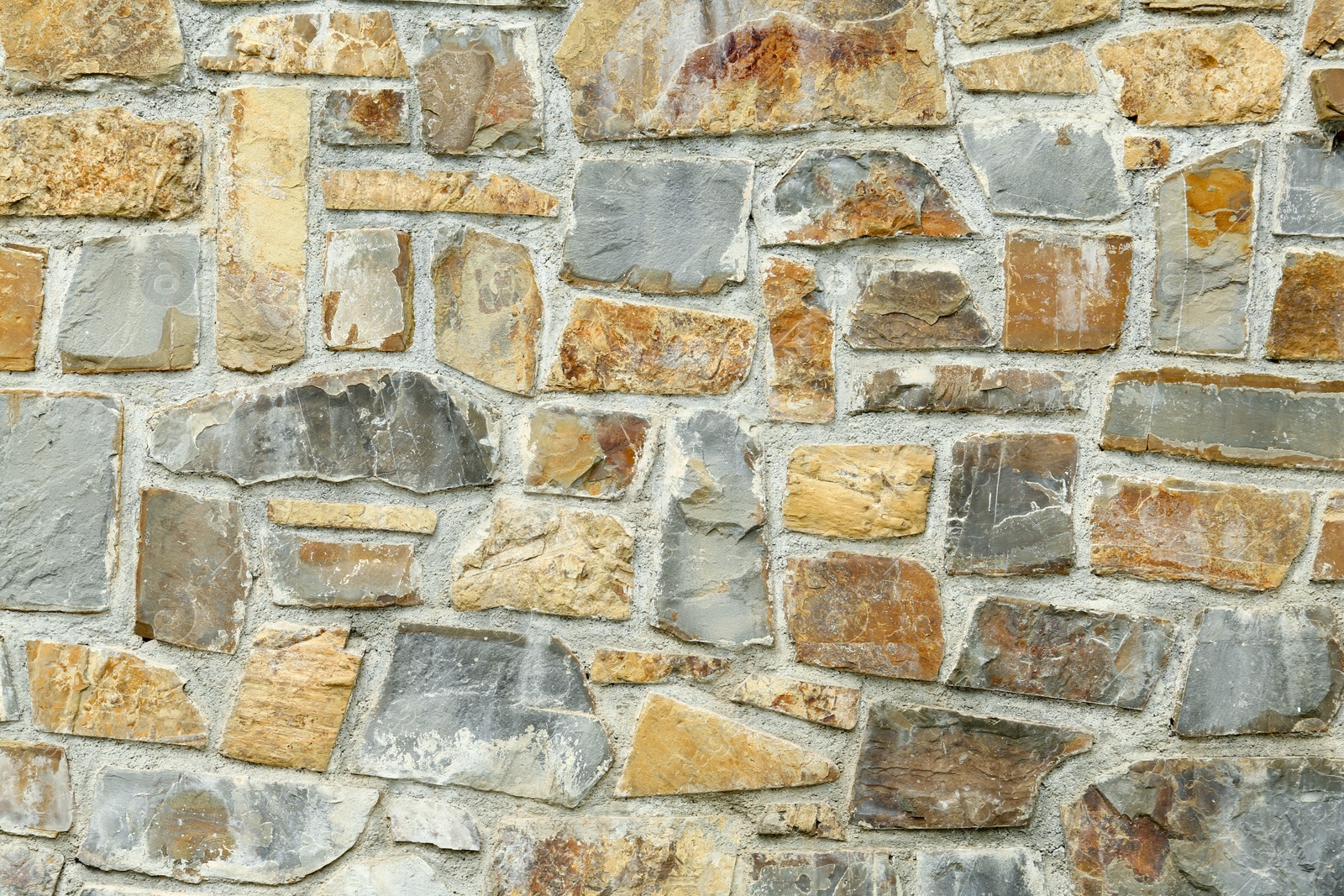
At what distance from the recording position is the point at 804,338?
1347 millimetres

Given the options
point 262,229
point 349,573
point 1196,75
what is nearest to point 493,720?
point 349,573

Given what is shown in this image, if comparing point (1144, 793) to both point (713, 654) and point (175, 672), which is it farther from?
point (175, 672)

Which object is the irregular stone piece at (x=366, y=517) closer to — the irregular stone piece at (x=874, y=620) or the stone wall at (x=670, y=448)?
the stone wall at (x=670, y=448)

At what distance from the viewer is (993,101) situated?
1331 mm

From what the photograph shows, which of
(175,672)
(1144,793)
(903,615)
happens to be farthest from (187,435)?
(1144,793)

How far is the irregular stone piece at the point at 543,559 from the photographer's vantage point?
1.36 meters

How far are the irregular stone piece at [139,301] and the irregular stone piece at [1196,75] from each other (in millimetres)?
1270

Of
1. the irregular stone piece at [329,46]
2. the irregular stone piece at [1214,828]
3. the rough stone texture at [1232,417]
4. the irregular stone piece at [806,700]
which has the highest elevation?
the irregular stone piece at [329,46]

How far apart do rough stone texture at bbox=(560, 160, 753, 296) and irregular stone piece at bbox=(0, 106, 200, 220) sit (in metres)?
0.54

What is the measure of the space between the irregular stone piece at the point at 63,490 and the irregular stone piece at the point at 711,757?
786mm

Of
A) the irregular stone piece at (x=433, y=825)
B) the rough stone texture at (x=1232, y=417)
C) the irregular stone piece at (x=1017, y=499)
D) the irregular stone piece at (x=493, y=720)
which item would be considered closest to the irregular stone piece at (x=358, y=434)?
the irregular stone piece at (x=493, y=720)

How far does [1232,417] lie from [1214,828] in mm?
549

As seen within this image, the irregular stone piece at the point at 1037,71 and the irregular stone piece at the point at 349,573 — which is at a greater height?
the irregular stone piece at the point at 1037,71

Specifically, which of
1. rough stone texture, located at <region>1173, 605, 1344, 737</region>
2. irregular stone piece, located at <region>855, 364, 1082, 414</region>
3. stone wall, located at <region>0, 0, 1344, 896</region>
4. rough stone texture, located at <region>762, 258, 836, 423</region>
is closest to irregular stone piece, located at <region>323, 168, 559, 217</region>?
stone wall, located at <region>0, 0, 1344, 896</region>
